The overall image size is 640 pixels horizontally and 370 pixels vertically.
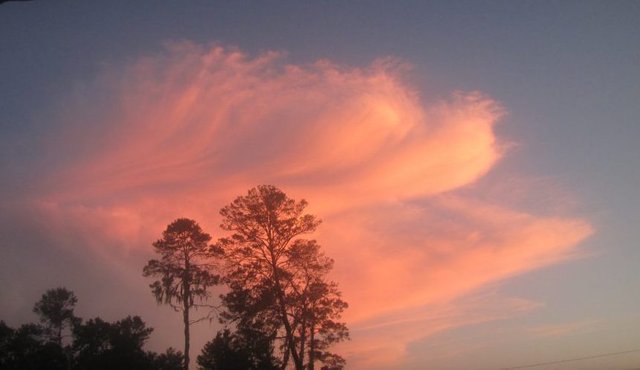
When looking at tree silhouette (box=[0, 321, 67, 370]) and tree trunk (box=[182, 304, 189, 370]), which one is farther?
tree silhouette (box=[0, 321, 67, 370])

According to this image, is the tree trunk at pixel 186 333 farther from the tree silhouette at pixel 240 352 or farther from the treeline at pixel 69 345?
the treeline at pixel 69 345

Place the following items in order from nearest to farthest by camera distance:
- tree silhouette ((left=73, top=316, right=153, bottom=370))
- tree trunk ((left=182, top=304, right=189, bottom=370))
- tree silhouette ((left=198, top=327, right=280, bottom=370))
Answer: tree silhouette ((left=198, top=327, right=280, bottom=370))
tree trunk ((left=182, top=304, right=189, bottom=370))
tree silhouette ((left=73, top=316, right=153, bottom=370))

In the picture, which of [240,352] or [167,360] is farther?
[167,360]

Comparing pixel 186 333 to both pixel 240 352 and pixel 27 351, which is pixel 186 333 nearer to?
pixel 240 352

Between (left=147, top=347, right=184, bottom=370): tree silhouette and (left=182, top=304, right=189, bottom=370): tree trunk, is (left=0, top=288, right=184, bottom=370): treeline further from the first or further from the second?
(left=182, top=304, right=189, bottom=370): tree trunk

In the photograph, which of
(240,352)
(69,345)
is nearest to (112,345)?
(69,345)

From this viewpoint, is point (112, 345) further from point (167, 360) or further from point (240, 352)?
point (240, 352)

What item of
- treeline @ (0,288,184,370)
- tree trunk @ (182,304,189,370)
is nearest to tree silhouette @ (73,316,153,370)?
treeline @ (0,288,184,370)

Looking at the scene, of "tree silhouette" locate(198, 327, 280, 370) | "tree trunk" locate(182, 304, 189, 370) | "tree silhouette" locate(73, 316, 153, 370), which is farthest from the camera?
"tree silhouette" locate(73, 316, 153, 370)

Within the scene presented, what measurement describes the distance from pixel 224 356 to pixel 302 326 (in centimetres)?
843

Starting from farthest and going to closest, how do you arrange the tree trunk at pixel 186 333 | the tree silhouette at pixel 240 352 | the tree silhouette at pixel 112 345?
the tree silhouette at pixel 112 345, the tree trunk at pixel 186 333, the tree silhouette at pixel 240 352

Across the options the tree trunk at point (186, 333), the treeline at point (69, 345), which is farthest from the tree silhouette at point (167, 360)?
the tree trunk at point (186, 333)

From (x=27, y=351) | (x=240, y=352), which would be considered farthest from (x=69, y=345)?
(x=240, y=352)

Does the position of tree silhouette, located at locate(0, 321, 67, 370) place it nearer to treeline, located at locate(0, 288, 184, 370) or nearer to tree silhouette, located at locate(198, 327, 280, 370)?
treeline, located at locate(0, 288, 184, 370)
